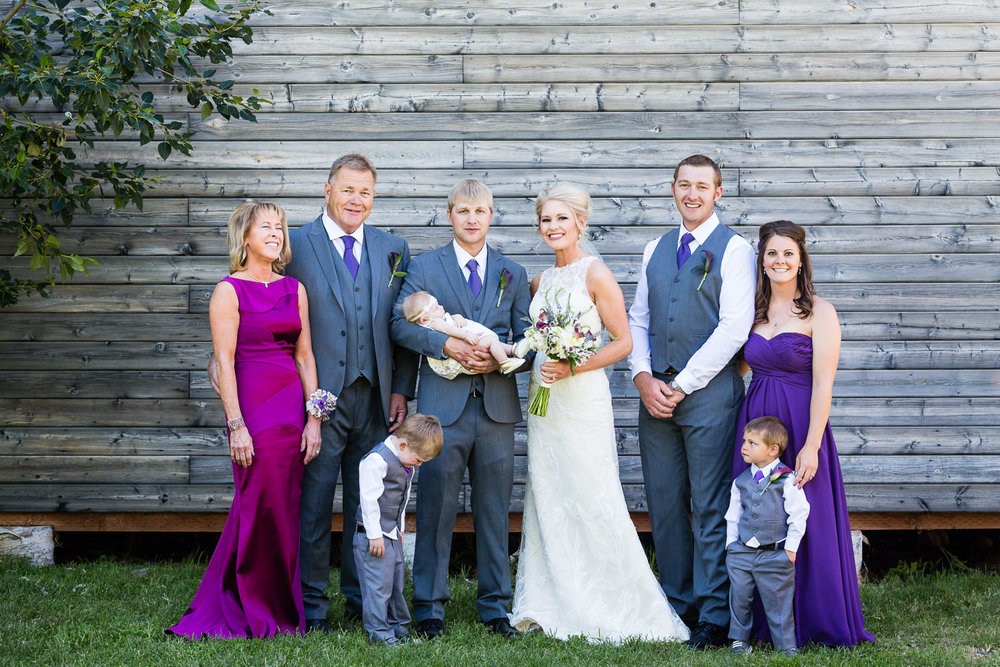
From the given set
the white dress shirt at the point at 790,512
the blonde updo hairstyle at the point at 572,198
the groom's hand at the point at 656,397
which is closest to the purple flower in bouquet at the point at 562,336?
the groom's hand at the point at 656,397

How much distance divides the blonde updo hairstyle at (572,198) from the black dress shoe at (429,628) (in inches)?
79.1

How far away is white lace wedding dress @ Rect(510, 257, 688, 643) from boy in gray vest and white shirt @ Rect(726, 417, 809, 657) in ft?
1.27

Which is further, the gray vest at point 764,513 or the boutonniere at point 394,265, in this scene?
the boutonniere at point 394,265

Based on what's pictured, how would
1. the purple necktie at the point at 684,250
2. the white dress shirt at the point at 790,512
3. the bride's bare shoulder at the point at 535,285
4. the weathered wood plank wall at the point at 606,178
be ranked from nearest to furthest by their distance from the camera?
the white dress shirt at the point at 790,512, the purple necktie at the point at 684,250, the bride's bare shoulder at the point at 535,285, the weathered wood plank wall at the point at 606,178

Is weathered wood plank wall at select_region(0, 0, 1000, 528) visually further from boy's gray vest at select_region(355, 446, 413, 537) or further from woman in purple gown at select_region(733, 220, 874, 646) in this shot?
boy's gray vest at select_region(355, 446, 413, 537)

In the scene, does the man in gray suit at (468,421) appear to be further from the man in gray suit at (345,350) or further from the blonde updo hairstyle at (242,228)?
the blonde updo hairstyle at (242,228)

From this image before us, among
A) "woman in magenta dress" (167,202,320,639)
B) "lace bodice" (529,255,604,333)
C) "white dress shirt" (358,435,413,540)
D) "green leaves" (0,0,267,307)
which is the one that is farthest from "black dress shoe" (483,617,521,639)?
"green leaves" (0,0,267,307)

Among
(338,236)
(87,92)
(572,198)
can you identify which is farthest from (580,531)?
(87,92)

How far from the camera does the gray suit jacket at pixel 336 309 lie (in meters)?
4.12

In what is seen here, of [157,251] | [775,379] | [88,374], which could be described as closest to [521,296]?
[775,379]

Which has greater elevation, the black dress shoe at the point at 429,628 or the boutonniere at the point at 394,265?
the boutonniere at the point at 394,265

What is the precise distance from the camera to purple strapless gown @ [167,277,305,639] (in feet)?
12.8

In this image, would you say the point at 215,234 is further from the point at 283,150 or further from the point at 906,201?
the point at 906,201

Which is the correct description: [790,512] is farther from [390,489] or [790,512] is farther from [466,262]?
[466,262]
